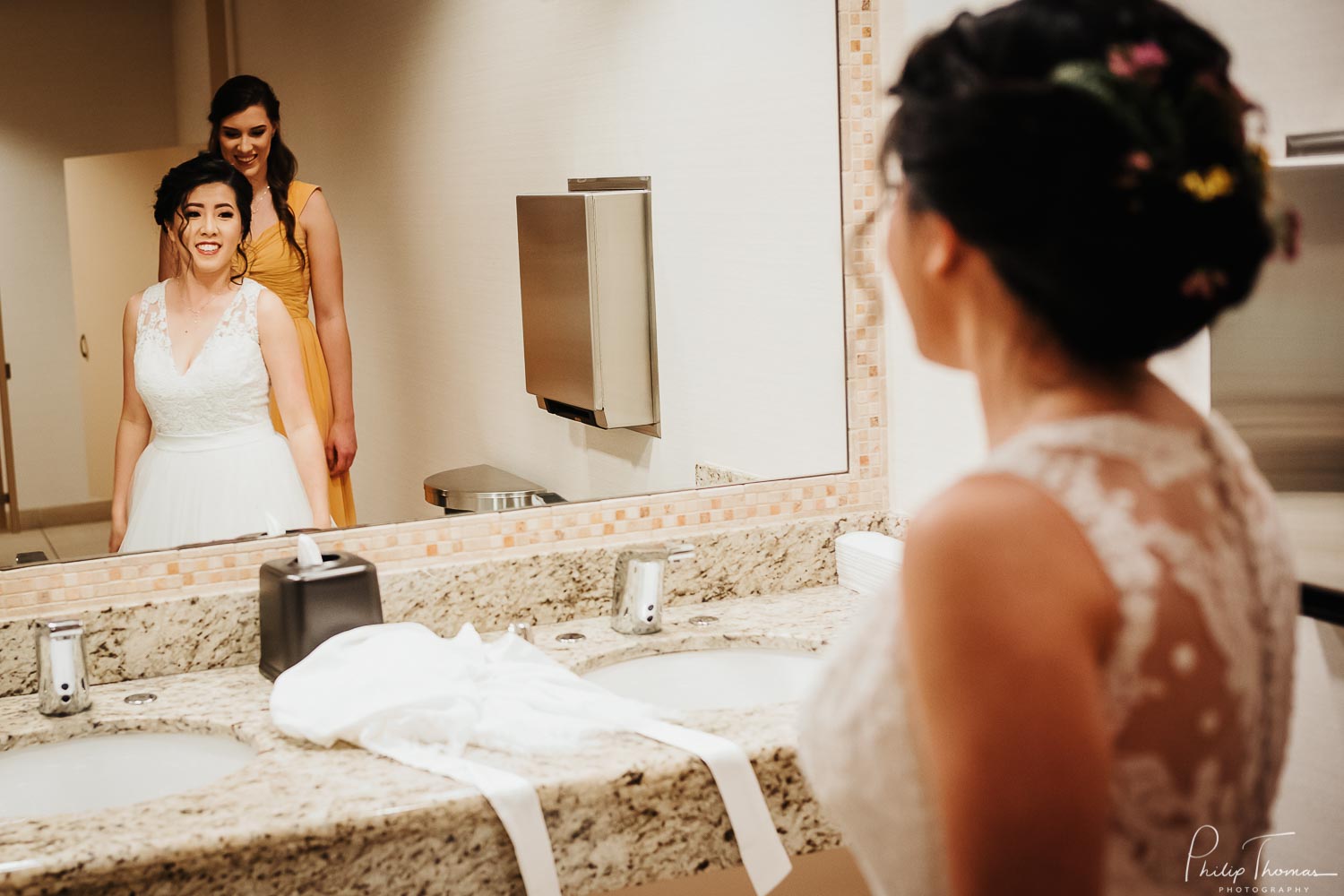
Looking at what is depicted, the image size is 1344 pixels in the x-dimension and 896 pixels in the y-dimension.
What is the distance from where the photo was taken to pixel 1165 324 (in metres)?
0.60

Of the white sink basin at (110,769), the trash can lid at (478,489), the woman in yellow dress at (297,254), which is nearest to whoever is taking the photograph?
the white sink basin at (110,769)

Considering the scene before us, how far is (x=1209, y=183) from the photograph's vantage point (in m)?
0.58

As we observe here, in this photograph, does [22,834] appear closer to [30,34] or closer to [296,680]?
[296,680]

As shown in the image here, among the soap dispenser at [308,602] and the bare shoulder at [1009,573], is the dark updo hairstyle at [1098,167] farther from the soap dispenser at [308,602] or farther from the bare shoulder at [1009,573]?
the soap dispenser at [308,602]

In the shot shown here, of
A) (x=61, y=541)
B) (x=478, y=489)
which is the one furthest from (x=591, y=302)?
(x=61, y=541)

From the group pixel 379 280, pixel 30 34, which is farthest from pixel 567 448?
pixel 30 34

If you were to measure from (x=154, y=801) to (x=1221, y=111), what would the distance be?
1.05 meters

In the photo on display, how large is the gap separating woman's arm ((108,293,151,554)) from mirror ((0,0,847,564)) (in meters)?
0.01

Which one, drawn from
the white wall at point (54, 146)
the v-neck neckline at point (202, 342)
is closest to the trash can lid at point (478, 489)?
the v-neck neckline at point (202, 342)

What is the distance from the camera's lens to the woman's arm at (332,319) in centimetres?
161

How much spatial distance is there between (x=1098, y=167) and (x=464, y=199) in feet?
3.98

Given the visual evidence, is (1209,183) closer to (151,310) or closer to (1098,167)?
(1098,167)

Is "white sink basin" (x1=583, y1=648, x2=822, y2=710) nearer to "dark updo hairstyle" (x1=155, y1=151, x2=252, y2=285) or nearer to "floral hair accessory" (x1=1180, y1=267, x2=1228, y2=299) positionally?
"dark updo hairstyle" (x1=155, y1=151, x2=252, y2=285)

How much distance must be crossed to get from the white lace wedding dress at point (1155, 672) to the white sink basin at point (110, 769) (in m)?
0.93
